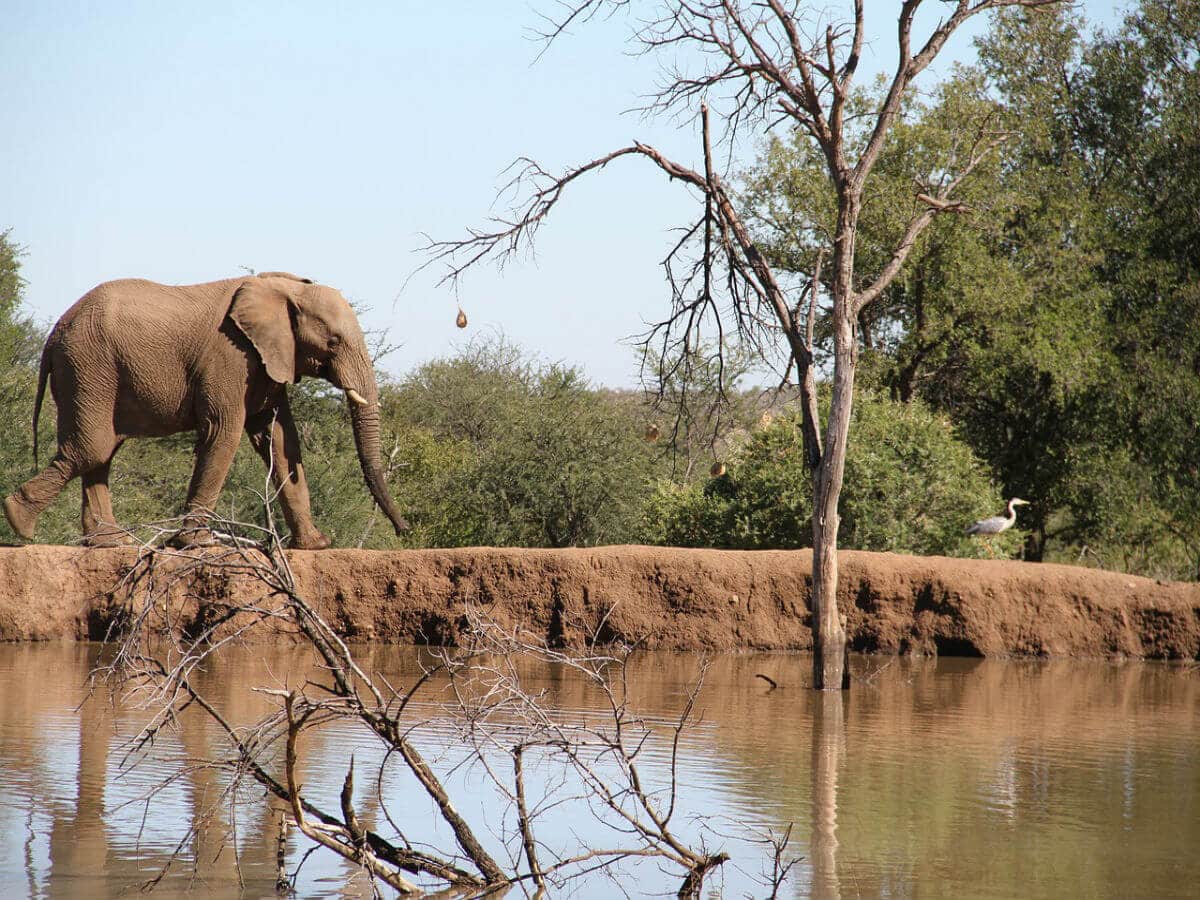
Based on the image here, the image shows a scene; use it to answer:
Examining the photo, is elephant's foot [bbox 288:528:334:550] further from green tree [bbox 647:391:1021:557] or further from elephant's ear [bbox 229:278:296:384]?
green tree [bbox 647:391:1021:557]

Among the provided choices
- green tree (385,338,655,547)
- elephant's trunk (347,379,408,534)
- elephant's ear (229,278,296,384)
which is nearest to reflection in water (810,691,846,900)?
elephant's trunk (347,379,408,534)

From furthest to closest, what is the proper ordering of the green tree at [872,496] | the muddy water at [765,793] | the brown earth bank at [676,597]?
the green tree at [872,496]
the brown earth bank at [676,597]
the muddy water at [765,793]

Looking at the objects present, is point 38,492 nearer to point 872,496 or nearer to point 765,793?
point 765,793

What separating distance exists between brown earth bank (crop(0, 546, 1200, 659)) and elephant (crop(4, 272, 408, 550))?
1.10 metres

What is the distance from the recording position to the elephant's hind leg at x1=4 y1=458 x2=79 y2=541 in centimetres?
1395

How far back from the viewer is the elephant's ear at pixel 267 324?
13984mm

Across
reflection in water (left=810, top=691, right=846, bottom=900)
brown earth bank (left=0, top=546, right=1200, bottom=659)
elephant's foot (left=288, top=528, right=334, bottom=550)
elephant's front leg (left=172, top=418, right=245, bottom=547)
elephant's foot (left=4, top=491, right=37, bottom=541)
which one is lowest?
reflection in water (left=810, top=691, right=846, bottom=900)

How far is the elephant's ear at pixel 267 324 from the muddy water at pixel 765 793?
2.89 metres

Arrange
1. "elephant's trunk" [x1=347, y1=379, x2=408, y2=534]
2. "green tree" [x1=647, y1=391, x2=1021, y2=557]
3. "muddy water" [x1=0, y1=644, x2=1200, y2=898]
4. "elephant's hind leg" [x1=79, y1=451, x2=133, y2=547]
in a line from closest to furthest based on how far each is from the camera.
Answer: "muddy water" [x1=0, y1=644, x2=1200, y2=898], "elephant's hind leg" [x1=79, y1=451, x2=133, y2=547], "elephant's trunk" [x1=347, y1=379, x2=408, y2=534], "green tree" [x1=647, y1=391, x2=1021, y2=557]

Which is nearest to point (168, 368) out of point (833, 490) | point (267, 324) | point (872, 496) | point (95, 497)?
point (267, 324)

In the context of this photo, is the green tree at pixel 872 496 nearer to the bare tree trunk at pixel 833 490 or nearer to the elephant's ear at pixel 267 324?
the bare tree trunk at pixel 833 490

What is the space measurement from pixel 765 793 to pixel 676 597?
7.23 metres

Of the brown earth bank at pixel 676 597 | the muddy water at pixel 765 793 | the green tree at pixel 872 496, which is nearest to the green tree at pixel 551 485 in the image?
the green tree at pixel 872 496

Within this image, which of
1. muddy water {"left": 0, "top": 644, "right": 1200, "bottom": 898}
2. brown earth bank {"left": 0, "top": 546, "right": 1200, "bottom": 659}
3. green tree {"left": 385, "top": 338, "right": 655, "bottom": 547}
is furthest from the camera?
green tree {"left": 385, "top": 338, "right": 655, "bottom": 547}
